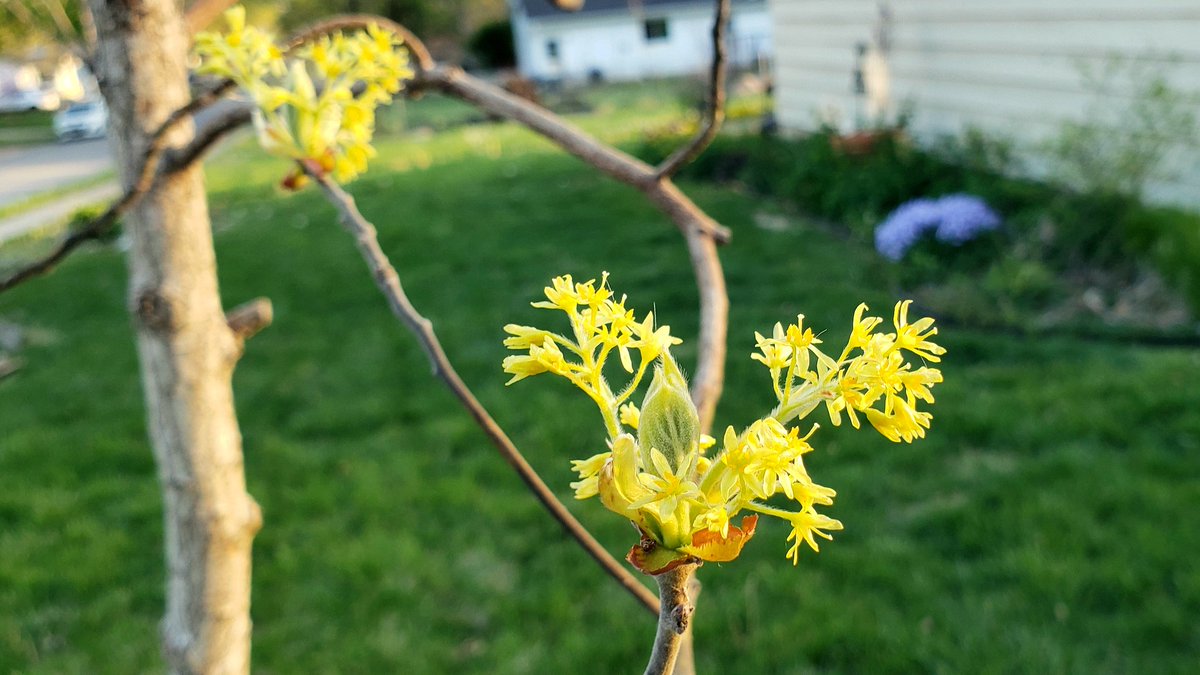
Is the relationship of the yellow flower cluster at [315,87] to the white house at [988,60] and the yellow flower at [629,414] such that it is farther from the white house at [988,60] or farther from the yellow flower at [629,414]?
the white house at [988,60]

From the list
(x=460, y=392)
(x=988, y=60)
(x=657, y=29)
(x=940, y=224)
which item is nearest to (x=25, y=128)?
(x=657, y=29)

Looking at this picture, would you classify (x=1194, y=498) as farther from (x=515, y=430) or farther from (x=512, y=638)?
(x=515, y=430)

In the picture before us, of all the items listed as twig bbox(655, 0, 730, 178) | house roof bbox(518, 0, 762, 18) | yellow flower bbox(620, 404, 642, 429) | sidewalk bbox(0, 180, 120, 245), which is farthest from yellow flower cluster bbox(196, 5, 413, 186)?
house roof bbox(518, 0, 762, 18)

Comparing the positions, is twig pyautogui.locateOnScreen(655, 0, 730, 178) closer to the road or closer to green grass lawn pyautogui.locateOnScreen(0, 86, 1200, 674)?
green grass lawn pyautogui.locateOnScreen(0, 86, 1200, 674)

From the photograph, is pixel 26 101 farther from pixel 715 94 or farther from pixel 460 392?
pixel 460 392

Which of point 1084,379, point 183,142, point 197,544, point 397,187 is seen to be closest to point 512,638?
point 197,544

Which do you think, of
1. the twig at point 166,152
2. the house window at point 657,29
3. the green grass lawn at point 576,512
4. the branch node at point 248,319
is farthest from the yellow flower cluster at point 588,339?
the house window at point 657,29
